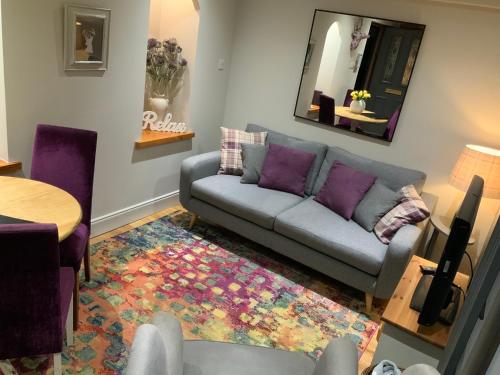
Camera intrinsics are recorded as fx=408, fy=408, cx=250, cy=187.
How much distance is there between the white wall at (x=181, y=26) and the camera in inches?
135

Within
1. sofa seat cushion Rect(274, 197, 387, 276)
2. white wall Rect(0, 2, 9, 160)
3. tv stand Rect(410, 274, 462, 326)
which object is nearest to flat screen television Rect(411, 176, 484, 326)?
tv stand Rect(410, 274, 462, 326)

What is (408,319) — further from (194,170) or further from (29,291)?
(194,170)

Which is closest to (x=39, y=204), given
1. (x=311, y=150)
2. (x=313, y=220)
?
(x=313, y=220)

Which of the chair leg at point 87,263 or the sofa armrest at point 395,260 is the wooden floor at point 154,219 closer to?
the sofa armrest at point 395,260

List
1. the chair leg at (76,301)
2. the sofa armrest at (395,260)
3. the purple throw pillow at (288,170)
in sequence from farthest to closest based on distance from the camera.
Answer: the purple throw pillow at (288,170) < the sofa armrest at (395,260) < the chair leg at (76,301)

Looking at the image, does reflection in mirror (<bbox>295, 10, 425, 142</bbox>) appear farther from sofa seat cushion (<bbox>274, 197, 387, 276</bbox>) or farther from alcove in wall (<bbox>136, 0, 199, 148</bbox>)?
alcove in wall (<bbox>136, 0, 199, 148</bbox>)

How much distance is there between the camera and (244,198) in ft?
10.5

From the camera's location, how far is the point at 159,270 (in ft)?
9.45

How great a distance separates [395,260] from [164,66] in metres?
2.38

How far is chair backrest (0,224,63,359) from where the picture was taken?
1377 mm

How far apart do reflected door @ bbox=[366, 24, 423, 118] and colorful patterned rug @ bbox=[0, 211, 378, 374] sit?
4.89ft

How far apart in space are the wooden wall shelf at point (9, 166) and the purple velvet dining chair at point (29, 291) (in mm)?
1163

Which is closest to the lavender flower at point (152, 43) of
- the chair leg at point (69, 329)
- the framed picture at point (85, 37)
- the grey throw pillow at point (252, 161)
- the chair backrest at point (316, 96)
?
the framed picture at point (85, 37)

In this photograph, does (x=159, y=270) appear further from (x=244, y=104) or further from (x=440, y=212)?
(x=440, y=212)
